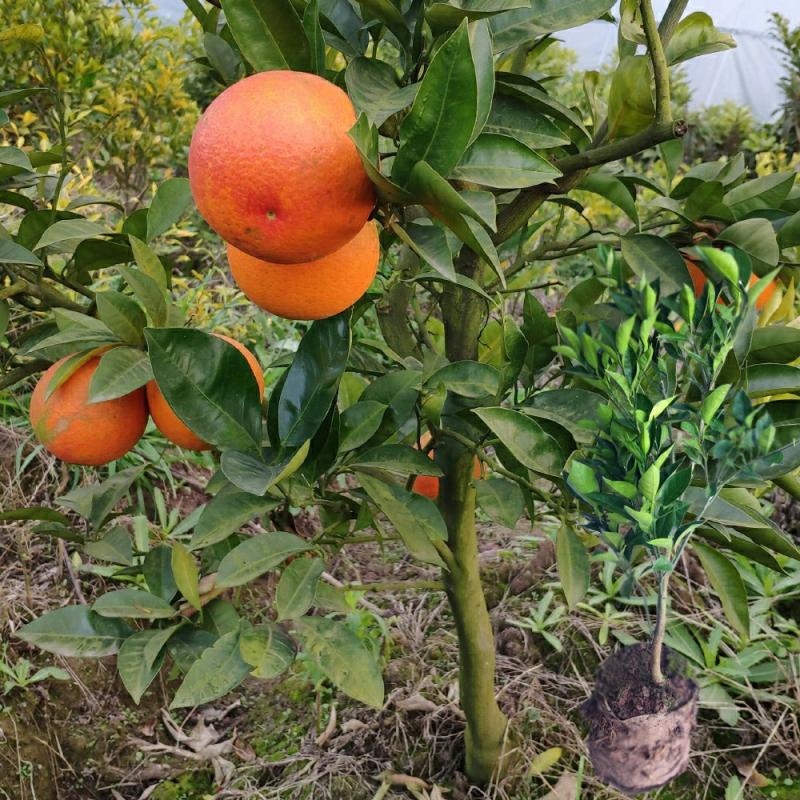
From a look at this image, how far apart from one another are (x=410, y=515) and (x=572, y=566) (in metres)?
0.16

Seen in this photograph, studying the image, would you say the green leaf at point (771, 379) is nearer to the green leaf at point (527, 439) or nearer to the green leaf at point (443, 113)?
the green leaf at point (527, 439)

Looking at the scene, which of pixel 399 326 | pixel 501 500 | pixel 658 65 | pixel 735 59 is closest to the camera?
pixel 658 65

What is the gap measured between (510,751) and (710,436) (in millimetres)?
745

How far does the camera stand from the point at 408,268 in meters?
0.87

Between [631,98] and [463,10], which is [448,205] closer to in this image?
[463,10]

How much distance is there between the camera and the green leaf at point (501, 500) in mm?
746

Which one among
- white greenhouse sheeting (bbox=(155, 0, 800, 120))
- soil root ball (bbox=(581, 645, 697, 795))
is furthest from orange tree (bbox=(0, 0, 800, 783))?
white greenhouse sheeting (bbox=(155, 0, 800, 120))

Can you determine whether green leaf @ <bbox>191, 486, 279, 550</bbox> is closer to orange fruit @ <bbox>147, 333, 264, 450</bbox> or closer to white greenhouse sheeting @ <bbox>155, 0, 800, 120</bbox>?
orange fruit @ <bbox>147, 333, 264, 450</bbox>

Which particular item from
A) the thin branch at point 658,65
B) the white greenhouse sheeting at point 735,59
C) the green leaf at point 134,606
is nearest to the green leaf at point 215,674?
the green leaf at point 134,606

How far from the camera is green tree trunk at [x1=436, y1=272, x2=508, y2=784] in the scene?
835 mm

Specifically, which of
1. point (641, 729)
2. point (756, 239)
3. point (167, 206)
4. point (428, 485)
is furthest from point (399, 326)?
point (641, 729)

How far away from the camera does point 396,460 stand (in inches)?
26.9

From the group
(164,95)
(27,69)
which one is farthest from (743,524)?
(164,95)

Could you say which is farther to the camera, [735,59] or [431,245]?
[735,59]
